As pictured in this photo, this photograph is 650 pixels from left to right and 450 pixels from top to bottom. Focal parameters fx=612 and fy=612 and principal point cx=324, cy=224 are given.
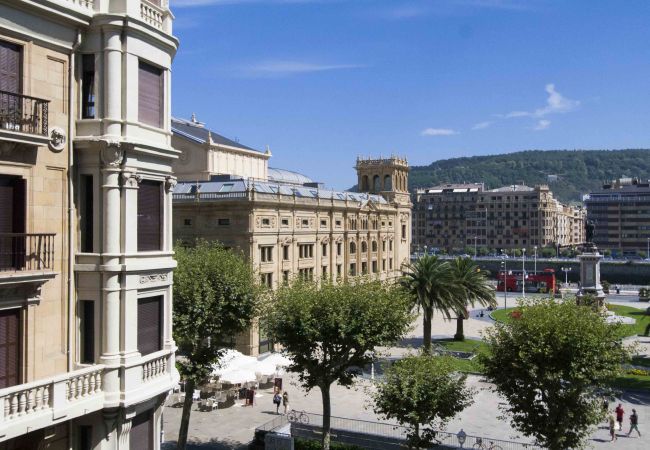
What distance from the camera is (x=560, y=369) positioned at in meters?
23.2

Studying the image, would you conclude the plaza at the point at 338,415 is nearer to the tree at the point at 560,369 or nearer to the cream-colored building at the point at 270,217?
the tree at the point at 560,369

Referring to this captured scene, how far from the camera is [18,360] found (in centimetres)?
1313

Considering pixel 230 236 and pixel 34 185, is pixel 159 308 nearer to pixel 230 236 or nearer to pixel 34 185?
pixel 34 185

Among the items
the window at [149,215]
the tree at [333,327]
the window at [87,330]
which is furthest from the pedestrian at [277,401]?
the window at [87,330]

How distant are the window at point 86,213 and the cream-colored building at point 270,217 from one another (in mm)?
24265

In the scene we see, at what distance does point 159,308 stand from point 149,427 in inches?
120

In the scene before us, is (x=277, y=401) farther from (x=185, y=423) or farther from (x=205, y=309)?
(x=205, y=309)

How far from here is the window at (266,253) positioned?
55.6 metres

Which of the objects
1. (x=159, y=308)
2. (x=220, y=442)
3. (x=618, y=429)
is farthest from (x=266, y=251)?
(x=159, y=308)

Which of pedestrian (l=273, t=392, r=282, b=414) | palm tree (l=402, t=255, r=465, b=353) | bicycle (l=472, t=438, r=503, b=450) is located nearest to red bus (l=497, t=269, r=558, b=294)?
palm tree (l=402, t=255, r=465, b=353)

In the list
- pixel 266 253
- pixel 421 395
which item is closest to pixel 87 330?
pixel 421 395

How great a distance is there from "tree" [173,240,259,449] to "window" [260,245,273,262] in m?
24.0

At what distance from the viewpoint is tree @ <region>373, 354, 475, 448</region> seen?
25.0 meters

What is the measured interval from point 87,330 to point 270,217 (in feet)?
138
